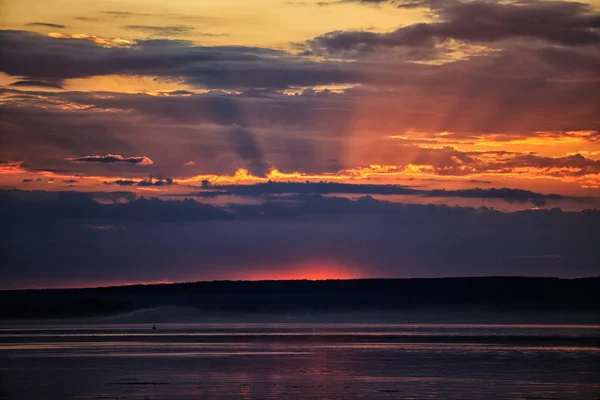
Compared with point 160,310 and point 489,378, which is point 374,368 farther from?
point 160,310

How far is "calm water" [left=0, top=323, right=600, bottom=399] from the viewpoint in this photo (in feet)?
118

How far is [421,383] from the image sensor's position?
1511 inches

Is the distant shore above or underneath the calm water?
above

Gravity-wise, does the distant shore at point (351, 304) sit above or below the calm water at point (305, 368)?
above

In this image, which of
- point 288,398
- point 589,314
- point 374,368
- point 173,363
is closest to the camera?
point 288,398

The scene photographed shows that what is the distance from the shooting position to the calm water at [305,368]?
3600cm

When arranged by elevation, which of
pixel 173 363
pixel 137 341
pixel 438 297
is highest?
pixel 438 297

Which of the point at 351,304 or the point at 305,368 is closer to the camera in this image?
the point at 305,368

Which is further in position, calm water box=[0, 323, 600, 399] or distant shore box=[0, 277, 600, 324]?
distant shore box=[0, 277, 600, 324]

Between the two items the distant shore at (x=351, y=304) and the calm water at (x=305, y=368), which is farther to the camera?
the distant shore at (x=351, y=304)

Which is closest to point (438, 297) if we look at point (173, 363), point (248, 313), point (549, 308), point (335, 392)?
point (549, 308)

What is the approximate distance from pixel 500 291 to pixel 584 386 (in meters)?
131

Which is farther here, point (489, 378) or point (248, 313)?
point (248, 313)

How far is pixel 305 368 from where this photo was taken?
148 feet
